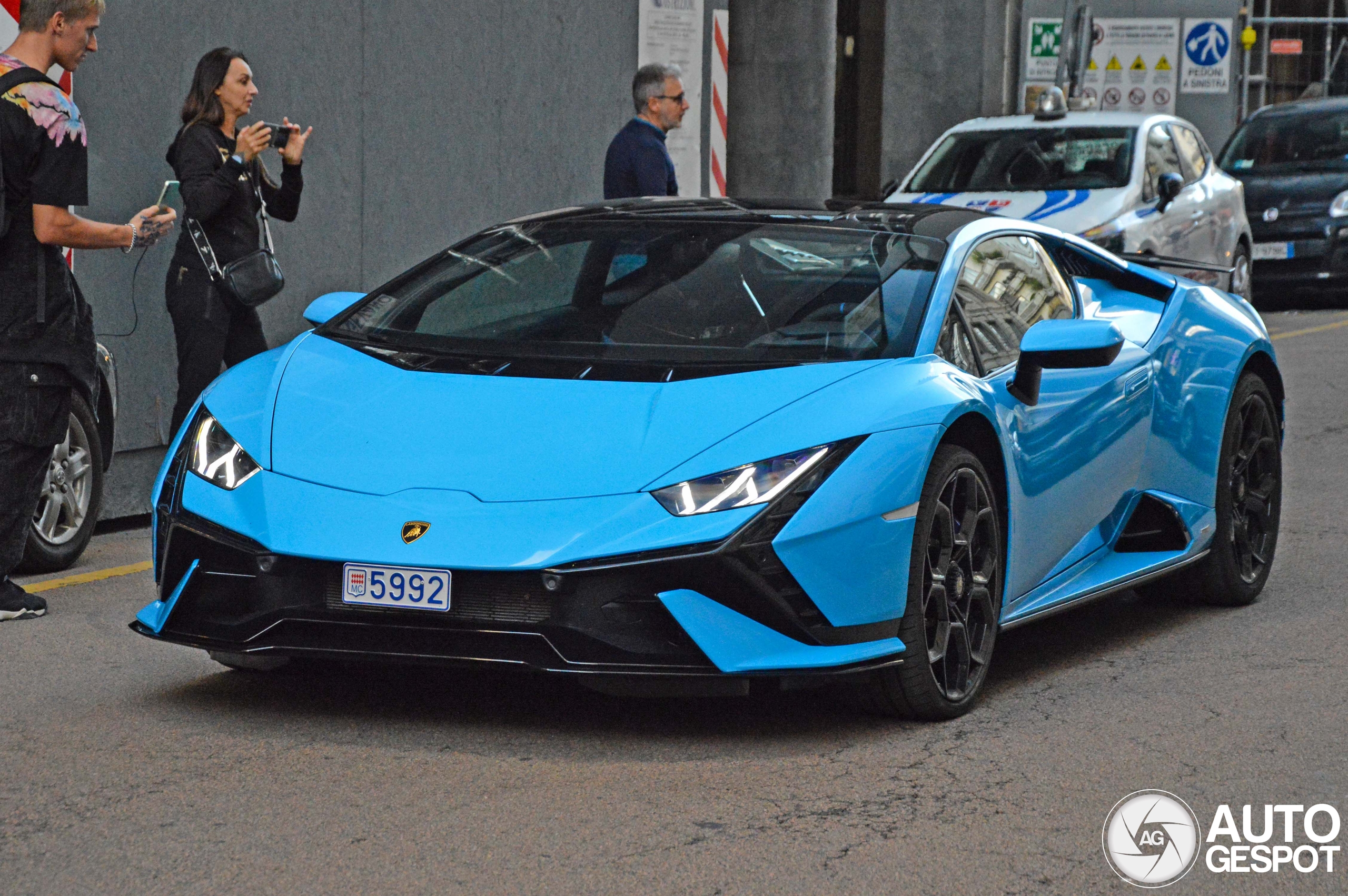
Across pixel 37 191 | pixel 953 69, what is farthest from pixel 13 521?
pixel 953 69

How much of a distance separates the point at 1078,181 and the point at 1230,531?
7891mm

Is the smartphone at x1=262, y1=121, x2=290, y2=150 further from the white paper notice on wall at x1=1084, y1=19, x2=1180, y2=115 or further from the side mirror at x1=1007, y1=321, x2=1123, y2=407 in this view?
the white paper notice on wall at x1=1084, y1=19, x2=1180, y2=115

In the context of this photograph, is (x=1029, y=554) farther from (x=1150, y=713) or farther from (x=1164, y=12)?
(x=1164, y=12)

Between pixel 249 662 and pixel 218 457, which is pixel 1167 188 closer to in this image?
pixel 249 662

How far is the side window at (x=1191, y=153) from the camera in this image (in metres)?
15.5

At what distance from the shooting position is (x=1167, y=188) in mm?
14039

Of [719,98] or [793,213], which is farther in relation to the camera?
[719,98]

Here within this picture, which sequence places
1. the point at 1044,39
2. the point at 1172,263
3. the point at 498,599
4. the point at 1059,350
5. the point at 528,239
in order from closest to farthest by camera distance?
the point at 498,599 < the point at 1059,350 < the point at 528,239 < the point at 1172,263 < the point at 1044,39

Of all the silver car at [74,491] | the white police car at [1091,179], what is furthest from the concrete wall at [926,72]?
the silver car at [74,491]

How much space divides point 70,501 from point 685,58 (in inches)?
331

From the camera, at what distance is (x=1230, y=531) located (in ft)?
22.5

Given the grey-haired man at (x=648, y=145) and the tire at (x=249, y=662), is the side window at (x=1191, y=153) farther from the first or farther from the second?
the tire at (x=249, y=662)

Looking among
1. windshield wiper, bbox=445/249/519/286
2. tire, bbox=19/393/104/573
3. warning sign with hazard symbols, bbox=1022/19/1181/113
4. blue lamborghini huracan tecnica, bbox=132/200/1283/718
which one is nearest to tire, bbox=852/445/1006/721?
blue lamborghini huracan tecnica, bbox=132/200/1283/718

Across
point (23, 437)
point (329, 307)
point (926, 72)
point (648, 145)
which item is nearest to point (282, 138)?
point (23, 437)
